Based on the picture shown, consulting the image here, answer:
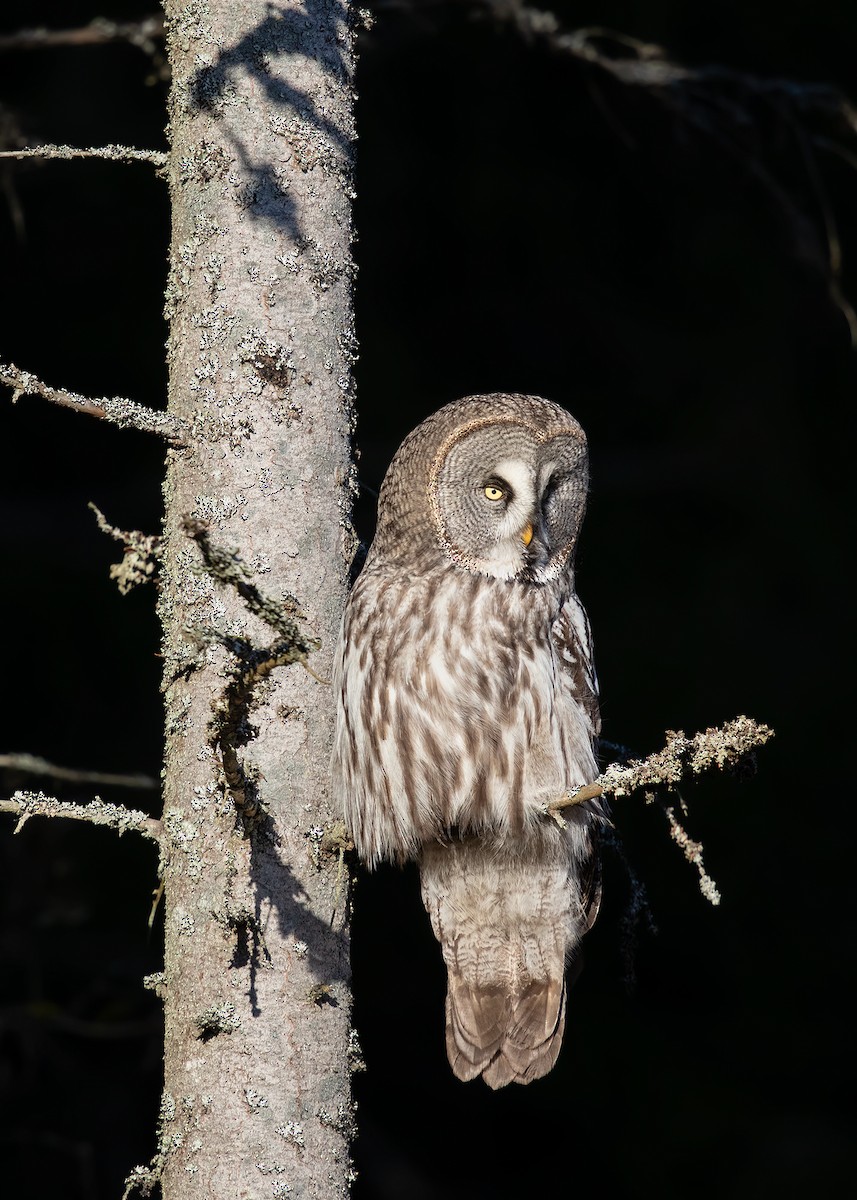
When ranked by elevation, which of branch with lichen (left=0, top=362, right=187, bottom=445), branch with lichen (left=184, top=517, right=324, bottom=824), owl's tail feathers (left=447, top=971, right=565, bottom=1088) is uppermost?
branch with lichen (left=0, top=362, right=187, bottom=445)

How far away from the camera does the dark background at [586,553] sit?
4.57m

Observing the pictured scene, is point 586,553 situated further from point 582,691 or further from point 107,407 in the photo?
point 107,407

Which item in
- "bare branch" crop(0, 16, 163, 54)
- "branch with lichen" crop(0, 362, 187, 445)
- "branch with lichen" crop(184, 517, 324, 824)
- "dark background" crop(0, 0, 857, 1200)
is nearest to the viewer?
"branch with lichen" crop(184, 517, 324, 824)

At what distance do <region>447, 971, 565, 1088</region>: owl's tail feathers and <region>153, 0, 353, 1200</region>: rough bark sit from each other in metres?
0.74

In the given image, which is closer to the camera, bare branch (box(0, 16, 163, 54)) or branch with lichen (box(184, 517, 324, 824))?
branch with lichen (box(184, 517, 324, 824))

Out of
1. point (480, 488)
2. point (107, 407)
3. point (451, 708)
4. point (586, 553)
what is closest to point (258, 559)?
point (107, 407)

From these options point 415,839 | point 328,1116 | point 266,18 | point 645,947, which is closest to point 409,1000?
point 645,947

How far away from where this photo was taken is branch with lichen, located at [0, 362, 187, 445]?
187 centimetres

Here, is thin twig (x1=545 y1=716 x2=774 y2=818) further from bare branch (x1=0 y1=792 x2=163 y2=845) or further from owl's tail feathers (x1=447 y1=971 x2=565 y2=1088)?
owl's tail feathers (x1=447 y1=971 x2=565 y2=1088)

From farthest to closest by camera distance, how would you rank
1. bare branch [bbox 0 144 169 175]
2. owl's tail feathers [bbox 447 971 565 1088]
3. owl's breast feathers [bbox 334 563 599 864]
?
1. owl's tail feathers [bbox 447 971 565 1088]
2. owl's breast feathers [bbox 334 563 599 864]
3. bare branch [bbox 0 144 169 175]

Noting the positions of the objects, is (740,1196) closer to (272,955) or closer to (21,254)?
(272,955)

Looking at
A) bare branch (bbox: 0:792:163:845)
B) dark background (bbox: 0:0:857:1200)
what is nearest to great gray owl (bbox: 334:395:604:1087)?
bare branch (bbox: 0:792:163:845)

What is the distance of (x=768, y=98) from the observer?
328 centimetres

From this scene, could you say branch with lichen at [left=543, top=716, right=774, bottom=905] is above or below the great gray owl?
below
